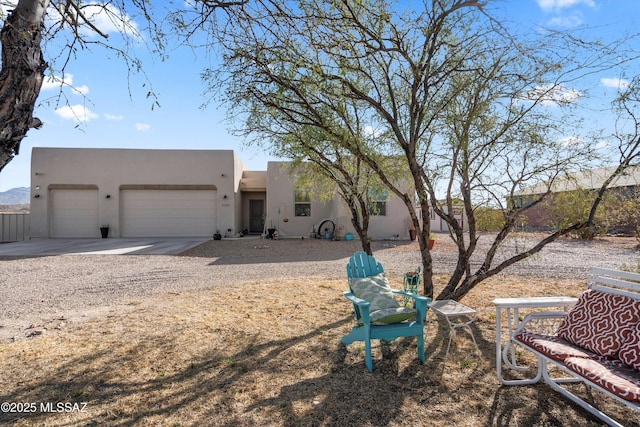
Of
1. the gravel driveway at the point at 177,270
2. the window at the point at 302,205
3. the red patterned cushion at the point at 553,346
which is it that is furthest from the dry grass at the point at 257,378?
the window at the point at 302,205

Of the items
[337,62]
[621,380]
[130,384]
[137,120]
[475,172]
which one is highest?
[337,62]

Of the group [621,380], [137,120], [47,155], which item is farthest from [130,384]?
[47,155]

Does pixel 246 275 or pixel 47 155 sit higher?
pixel 47 155

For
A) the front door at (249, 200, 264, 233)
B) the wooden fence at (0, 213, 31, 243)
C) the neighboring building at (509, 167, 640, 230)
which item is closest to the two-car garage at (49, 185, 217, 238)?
the wooden fence at (0, 213, 31, 243)

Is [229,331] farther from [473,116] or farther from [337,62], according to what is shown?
[473,116]

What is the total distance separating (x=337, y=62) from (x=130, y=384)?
3691 mm

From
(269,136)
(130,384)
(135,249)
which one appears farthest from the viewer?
(135,249)

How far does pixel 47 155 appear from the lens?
16.4m

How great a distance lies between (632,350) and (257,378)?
8.69 feet

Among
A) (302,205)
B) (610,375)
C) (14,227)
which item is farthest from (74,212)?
(610,375)

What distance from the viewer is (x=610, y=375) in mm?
2074

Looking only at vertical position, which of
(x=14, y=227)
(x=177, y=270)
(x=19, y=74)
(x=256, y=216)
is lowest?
(x=177, y=270)

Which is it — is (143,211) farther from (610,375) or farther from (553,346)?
(610,375)

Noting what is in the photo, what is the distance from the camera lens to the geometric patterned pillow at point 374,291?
3.52m
